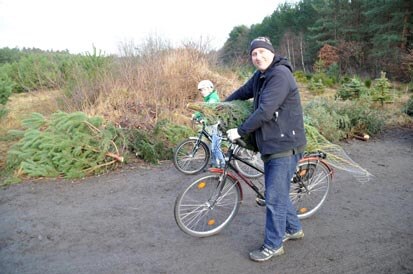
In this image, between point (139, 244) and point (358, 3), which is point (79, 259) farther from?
point (358, 3)

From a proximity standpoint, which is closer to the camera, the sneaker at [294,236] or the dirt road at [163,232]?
the dirt road at [163,232]

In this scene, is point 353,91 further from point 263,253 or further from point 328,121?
point 263,253

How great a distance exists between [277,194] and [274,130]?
2.16ft

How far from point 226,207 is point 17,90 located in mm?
12099

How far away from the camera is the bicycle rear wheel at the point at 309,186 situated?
172 inches

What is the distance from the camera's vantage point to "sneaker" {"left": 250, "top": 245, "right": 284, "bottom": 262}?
361 centimetres

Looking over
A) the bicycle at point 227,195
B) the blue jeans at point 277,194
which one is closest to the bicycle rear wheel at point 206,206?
the bicycle at point 227,195

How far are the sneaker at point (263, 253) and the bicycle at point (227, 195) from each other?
0.63m

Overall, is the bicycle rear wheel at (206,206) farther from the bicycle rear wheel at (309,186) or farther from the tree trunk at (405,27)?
the tree trunk at (405,27)

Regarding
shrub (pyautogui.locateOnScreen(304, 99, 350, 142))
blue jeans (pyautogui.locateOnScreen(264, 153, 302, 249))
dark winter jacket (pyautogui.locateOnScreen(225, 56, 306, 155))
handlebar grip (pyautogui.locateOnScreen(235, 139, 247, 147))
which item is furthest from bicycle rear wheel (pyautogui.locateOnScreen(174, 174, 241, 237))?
shrub (pyautogui.locateOnScreen(304, 99, 350, 142))

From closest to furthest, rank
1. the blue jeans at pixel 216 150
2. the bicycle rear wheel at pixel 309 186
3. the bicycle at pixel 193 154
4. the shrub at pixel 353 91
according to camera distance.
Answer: the bicycle rear wheel at pixel 309 186 < the blue jeans at pixel 216 150 < the bicycle at pixel 193 154 < the shrub at pixel 353 91

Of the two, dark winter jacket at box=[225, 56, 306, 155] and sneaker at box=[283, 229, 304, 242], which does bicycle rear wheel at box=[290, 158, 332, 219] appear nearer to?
sneaker at box=[283, 229, 304, 242]

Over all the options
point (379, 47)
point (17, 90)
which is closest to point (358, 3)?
point (379, 47)

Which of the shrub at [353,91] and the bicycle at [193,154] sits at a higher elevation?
the bicycle at [193,154]
